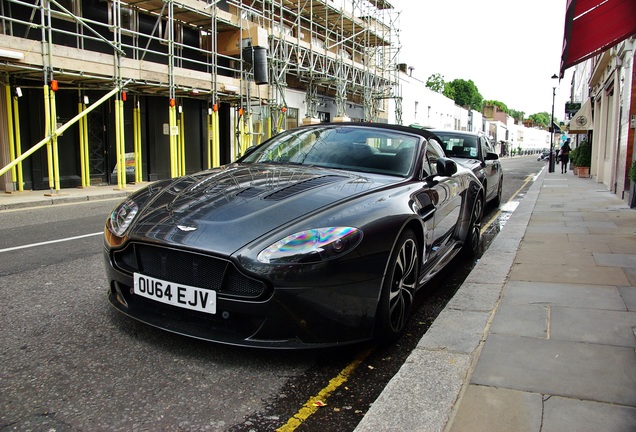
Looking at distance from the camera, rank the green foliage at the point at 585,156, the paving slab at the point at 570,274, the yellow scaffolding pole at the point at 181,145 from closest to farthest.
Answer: the paving slab at the point at 570,274 → the yellow scaffolding pole at the point at 181,145 → the green foliage at the point at 585,156

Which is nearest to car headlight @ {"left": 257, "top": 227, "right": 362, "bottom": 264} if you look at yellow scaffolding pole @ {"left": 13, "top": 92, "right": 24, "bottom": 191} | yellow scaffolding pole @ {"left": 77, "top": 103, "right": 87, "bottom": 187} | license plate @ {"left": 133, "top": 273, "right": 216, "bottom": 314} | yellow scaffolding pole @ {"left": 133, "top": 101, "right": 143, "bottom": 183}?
license plate @ {"left": 133, "top": 273, "right": 216, "bottom": 314}

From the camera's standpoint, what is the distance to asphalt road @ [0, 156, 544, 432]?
2369 millimetres

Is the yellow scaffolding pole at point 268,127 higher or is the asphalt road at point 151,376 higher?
the yellow scaffolding pole at point 268,127

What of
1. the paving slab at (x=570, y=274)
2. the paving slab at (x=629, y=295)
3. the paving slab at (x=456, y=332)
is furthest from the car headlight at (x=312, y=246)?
the paving slab at (x=570, y=274)

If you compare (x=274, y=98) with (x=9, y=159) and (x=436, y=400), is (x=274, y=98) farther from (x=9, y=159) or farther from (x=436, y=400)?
(x=436, y=400)

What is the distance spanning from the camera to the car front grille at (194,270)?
271 cm

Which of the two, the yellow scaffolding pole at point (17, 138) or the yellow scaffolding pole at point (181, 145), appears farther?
the yellow scaffolding pole at point (181, 145)

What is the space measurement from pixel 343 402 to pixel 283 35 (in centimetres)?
2114

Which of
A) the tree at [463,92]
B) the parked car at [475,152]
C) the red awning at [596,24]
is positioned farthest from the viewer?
the tree at [463,92]

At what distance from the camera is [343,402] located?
103 inches

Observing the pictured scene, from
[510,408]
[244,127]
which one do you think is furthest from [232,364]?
[244,127]

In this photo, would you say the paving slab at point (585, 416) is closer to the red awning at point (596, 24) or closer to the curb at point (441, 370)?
the curb at point (441, 370)

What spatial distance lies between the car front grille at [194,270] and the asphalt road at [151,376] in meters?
0.48

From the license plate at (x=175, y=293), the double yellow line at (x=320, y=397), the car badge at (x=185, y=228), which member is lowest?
the double yellow line at (x=320, y=397)
